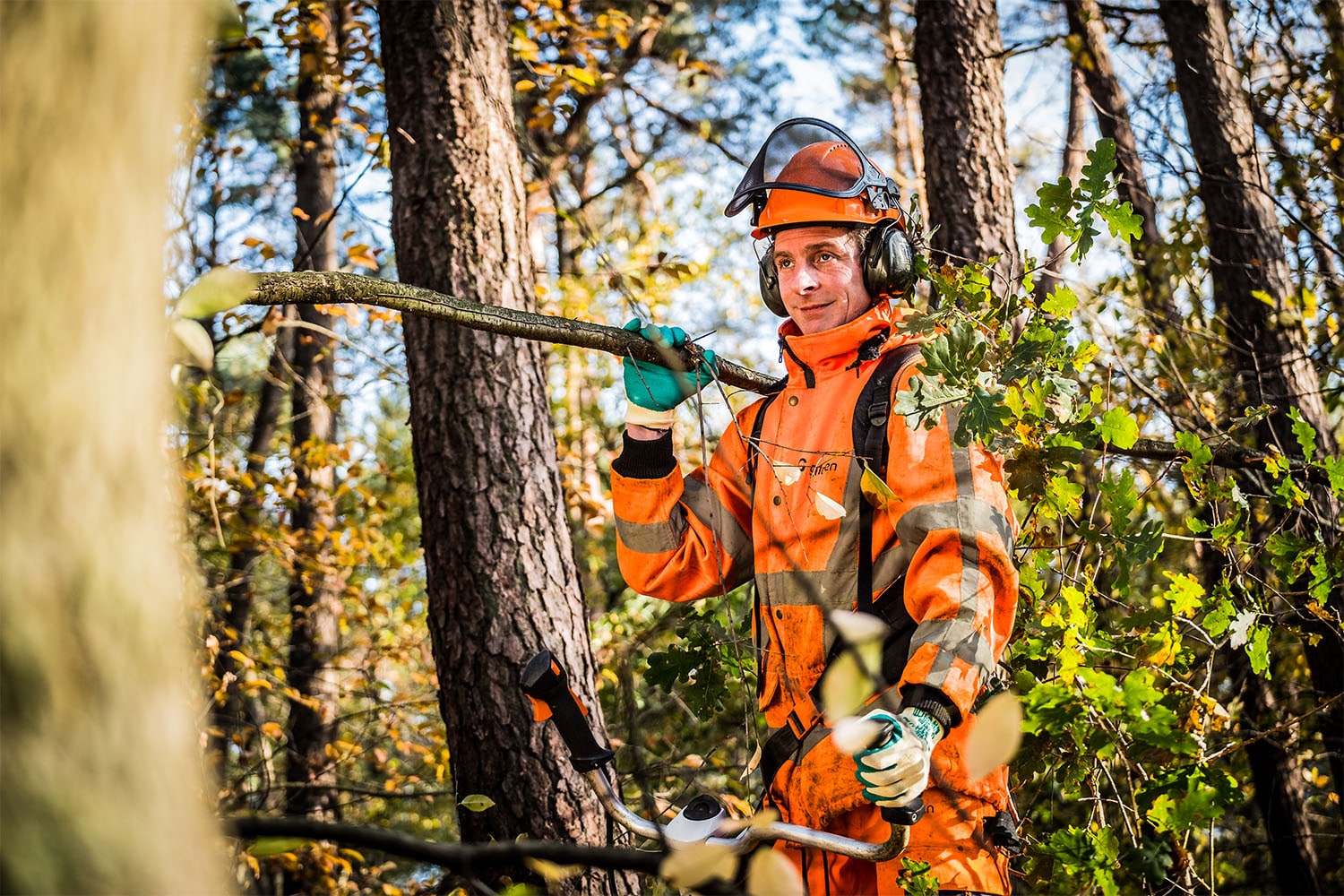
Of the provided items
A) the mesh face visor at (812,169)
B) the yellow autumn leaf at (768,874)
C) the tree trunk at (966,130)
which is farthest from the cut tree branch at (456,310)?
the tree trunk at (966,130)

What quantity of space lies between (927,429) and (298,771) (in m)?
6.50

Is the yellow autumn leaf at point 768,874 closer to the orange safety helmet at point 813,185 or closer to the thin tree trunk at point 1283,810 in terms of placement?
the orange safety helmet at point 813,185

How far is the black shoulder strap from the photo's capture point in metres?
2.25

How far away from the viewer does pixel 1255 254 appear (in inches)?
205

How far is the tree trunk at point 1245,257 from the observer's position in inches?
183

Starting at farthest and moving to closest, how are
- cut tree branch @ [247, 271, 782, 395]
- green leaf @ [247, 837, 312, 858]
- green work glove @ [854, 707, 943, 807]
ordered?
1. cut tree branch @ [247, 271, 782, 395]
2. green work glove @ [854, 707, 943, 807]
3. green leaf @ [247, 837, 312, 858]

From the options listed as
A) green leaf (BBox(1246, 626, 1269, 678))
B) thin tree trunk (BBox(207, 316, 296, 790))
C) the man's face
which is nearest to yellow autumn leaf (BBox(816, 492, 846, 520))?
the man's face

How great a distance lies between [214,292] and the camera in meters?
0.97

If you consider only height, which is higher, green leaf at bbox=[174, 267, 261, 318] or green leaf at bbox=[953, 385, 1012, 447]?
green leaf at bbox=[174, 267, 261, 318]

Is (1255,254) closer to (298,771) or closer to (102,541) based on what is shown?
(102,541)

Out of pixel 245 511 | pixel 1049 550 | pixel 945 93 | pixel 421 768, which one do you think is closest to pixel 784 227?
pixel 1049 550

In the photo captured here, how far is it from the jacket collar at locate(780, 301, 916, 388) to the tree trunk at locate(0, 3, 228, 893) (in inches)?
74.2

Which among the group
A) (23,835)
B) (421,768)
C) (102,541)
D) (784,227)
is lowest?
(421,768)

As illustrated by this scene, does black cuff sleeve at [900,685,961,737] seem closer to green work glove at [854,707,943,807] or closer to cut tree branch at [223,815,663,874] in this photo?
green work glove at [854,707,943,807]
